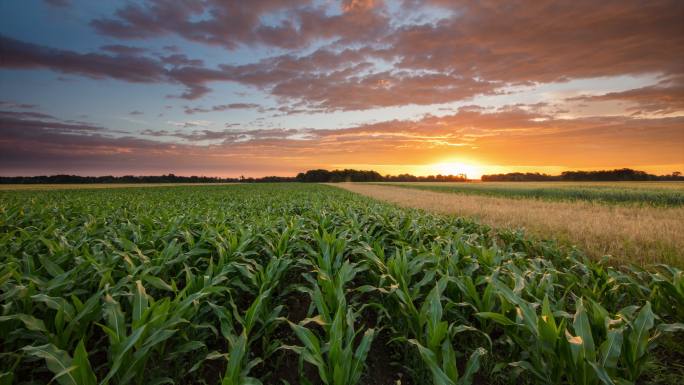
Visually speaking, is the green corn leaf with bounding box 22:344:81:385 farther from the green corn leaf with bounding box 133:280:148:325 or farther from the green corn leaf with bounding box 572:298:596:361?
the green corn leaf with bounding box 572:298:596:361

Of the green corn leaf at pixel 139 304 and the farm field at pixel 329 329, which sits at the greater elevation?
the green corn leaf at pixel 139 304

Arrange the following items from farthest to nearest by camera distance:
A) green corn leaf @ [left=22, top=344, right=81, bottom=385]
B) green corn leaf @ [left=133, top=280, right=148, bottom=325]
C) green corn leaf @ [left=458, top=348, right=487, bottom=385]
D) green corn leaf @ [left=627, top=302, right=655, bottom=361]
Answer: green corn leaf @ [left=133, top=280, right=148, bottom=325] < green corn leaf @ [left=627, top=302, right=655, bottom=361] < green corn leaf @ [left=458, top=348, right=487, bottom=385] < green corn leaf @ [left=22, top=344, right=81, bottom=385]

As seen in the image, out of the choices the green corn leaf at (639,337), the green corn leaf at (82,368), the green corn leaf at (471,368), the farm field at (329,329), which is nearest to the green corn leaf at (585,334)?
the farm field at (329,329)

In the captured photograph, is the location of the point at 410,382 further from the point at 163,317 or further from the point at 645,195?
the point at 645,195

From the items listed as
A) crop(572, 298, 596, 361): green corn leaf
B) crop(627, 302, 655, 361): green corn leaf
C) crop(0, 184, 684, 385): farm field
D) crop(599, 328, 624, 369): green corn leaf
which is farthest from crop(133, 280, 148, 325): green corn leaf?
crop(627, 302, 655, 361): green corn leaf

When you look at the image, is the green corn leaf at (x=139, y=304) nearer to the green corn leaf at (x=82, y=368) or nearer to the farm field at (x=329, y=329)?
the farm field at (x=329, y=329)

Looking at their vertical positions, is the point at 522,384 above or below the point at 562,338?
below

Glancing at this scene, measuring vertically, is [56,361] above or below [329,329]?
above

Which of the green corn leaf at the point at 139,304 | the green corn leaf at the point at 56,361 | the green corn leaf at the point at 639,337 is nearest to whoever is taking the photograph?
the green corn leaf at the point at 56,361

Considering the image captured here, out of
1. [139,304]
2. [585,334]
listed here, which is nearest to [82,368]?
[139,304]

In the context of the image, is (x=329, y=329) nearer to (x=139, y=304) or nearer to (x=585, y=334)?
(x=139, y=304)

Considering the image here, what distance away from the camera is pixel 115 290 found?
3.10 m

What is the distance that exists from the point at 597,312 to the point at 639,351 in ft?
1.16

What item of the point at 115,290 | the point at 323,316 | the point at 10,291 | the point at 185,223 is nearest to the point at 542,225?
the point at 323,316
